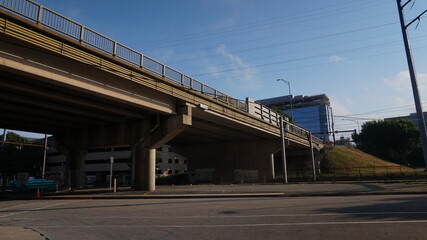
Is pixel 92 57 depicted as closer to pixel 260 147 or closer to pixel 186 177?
pixel 260 147

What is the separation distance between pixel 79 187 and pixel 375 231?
31.9m

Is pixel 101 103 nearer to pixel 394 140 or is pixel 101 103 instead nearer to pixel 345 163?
pixel 345 163

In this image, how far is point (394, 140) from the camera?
83625 millimetres

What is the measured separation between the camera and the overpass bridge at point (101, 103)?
15660 millimetres

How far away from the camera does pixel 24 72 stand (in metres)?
15.3

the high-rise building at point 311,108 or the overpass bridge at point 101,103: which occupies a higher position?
the high-rise building at point 311,108

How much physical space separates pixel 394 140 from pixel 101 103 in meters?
83.4

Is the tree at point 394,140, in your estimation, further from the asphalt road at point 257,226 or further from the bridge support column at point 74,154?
the asphalt road at point 257,226

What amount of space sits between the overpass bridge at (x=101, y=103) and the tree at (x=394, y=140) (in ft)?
169

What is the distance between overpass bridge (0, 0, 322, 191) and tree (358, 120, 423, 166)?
5160cm

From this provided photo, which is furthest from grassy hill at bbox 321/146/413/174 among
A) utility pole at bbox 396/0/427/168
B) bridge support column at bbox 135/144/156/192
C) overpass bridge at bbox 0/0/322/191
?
bridge support column at bbox 135/144/156/192

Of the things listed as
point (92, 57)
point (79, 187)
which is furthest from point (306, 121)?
point (92, 57)

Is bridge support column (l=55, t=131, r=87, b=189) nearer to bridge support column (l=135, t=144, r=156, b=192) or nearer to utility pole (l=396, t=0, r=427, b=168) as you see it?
bridge support column (l=135, t=144, r=156, b=192)

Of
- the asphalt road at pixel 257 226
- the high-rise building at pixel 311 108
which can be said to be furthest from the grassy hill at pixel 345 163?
the high-rise building at pixel 311 108
